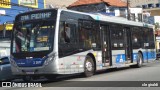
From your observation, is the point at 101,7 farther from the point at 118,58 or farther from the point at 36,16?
the point at 36,16

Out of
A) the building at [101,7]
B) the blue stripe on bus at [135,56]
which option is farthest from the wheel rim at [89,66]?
the building at [101,7]

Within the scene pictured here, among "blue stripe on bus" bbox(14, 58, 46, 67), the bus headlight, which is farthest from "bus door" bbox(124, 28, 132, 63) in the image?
"blue stripe on bus" bbox(14, 58, 46, 67)

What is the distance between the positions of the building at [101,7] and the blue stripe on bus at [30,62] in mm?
42519

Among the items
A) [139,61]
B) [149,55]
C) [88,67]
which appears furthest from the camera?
[149,55]

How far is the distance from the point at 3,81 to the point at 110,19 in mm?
6738

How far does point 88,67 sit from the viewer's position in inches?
698

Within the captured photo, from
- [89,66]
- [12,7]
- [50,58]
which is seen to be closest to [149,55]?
[89,66]

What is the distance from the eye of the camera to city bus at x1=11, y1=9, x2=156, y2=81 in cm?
1532

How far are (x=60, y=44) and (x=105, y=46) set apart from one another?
4.66 metres

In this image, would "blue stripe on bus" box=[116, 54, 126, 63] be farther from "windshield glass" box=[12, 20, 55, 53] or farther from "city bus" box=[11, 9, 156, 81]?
"windshield glass" box=[12, 20, 55, 53]

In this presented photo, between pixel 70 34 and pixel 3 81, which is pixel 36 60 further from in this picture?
pixel 3 81

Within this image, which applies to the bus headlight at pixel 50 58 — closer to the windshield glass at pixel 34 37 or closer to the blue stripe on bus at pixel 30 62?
the blue stripe on bus at pixel 30 62

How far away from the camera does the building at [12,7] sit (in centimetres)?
3131

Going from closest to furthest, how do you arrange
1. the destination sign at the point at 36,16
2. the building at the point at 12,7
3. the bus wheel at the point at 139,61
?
the destination sign at the point at 36,16, the bus wheel at the point at 139,61, the building at the point at 12,7
